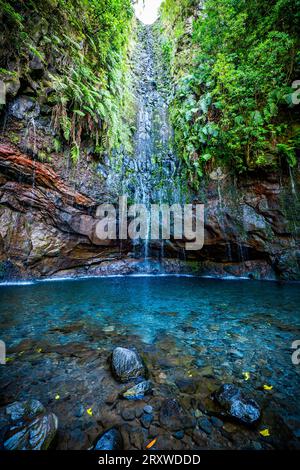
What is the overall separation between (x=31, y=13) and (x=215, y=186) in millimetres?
9212

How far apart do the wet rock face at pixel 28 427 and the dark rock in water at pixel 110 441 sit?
0.36 metres

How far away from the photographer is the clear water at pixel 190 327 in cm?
250

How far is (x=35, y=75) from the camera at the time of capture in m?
7.16

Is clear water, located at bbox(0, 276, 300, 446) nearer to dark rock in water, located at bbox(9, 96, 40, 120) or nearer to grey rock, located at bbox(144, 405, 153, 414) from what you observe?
grey rock, located at bbox(144, 405, 153, 414)

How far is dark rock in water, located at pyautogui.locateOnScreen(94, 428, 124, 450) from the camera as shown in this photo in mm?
1561

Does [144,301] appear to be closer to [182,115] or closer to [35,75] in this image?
[35,75]

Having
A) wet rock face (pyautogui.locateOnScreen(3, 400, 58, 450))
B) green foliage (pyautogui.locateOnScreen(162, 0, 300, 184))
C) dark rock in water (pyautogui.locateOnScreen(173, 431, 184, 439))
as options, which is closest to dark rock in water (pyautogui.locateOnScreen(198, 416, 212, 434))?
dark rock in water (pyautogui.locateOnScreen(173, 431, 184, 439))

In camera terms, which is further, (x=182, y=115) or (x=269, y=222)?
(x=182, y=115)

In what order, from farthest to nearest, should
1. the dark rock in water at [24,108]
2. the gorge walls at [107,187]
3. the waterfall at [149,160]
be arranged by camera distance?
the waterfall at [149,160] → the gorge walls at [107,187] → the dark rock in water at [24,108]

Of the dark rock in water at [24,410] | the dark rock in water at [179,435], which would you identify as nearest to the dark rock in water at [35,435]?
the dark rock in water at [24,410]

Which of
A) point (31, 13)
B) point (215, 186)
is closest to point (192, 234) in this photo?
point (215, 186)

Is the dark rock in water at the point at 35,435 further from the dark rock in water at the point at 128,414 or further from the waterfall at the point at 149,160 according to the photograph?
the waterfall at the point at 149,160

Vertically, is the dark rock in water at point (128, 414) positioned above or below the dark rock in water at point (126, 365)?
below
